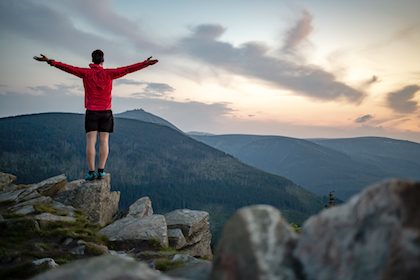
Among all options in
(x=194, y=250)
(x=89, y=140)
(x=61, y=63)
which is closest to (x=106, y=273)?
(x=89, y=140)

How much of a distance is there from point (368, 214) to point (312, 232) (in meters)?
0.68

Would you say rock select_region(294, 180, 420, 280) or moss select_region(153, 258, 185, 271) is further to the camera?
moss select_region(153, 258, 185, 271)

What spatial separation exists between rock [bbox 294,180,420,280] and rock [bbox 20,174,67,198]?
1773cm

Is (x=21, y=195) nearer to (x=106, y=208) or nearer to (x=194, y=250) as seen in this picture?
(x=106, y=208)

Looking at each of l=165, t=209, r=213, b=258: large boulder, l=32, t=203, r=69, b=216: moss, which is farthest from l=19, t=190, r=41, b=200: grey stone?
l=165, t=209, r=213, b=258: large boulder

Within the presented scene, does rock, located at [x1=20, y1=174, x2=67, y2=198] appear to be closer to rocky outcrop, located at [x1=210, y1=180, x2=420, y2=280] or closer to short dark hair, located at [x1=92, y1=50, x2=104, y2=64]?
short dark hair, located at [x1=92, y1=50, x2=104, y2=64]

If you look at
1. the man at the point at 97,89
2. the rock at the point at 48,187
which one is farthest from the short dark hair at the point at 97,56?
the rock at the point at 48,187

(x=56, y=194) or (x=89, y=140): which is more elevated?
(x=89, y=140)

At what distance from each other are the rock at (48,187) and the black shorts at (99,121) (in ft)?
29.0

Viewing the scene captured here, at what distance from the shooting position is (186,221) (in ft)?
55.2

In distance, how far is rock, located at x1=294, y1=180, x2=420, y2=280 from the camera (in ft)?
7.18

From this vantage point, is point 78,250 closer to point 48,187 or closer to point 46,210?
point 46,210

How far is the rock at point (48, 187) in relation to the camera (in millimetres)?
15247

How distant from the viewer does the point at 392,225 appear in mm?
2430
